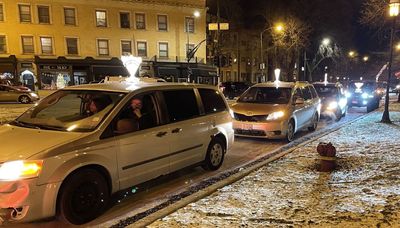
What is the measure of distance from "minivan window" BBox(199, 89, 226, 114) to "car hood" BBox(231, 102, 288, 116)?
2.75 meters

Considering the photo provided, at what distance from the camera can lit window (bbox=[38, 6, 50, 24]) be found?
36.7 meters

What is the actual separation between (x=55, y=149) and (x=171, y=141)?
203cm

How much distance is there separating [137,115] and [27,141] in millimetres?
1592

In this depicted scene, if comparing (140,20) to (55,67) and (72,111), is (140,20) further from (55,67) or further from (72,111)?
(72,111)

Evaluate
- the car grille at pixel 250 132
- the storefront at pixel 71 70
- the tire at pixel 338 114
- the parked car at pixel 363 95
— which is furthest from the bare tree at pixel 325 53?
the car grille at pixel 250 132

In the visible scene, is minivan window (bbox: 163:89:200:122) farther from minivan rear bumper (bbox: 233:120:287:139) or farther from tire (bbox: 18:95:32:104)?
tire (bbox: 18:95:32:104)

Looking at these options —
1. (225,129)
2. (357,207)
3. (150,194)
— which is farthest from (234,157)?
(357,207)

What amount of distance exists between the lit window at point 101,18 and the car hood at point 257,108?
3167 cm

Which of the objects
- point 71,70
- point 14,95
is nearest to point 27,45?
point 71,70

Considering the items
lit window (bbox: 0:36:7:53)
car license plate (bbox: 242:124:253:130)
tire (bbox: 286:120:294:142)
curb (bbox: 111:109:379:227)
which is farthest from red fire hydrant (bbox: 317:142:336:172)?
lit window (bbox: 0:36:7:53)

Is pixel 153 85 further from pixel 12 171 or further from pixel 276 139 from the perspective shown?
pixel 276 139

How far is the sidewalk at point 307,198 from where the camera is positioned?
457cm

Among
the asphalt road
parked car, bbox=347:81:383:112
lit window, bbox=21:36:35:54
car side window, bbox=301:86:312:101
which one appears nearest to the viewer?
the asphalt road

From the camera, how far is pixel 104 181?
4969 millimetres
